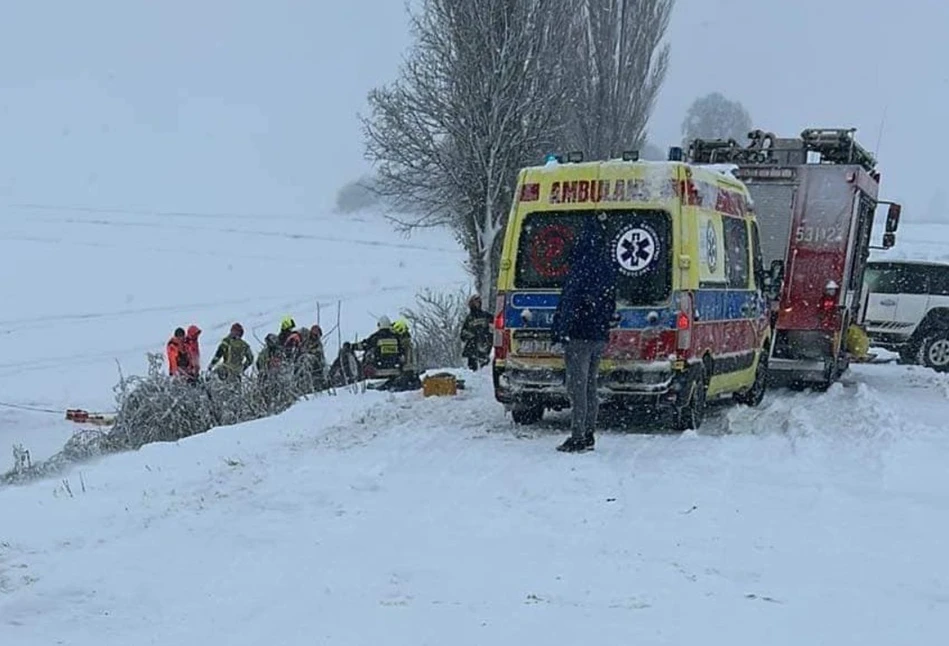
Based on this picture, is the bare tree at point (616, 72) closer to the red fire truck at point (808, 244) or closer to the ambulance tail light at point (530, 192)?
the red fire truck at point (808, 244)

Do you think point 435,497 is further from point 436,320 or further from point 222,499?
point 436,320

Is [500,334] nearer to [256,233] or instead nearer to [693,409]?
[693,409]

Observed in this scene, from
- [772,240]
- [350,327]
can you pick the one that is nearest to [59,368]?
[350,327]

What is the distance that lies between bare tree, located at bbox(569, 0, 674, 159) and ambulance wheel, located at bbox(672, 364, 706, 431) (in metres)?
17.9

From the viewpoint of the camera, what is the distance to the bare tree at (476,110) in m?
20.8

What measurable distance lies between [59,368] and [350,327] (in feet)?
30.7

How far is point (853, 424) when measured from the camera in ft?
32.9

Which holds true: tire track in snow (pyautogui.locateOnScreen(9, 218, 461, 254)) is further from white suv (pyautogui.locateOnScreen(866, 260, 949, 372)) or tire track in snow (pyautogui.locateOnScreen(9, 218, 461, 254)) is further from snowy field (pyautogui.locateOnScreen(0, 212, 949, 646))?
snowy field (pyautogui.locateOnScreen(0, 212, 949, 646))

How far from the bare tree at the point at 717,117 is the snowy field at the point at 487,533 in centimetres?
5560

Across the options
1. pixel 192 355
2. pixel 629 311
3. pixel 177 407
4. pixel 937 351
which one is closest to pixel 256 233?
pixel 192 355

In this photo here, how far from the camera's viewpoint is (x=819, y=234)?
1346 centimetres

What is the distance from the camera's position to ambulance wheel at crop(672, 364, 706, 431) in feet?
31.3

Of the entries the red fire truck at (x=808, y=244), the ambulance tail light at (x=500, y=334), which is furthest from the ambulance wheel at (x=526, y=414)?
the red fire truck at (x=808, y=244)

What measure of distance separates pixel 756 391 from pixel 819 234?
2497mm
